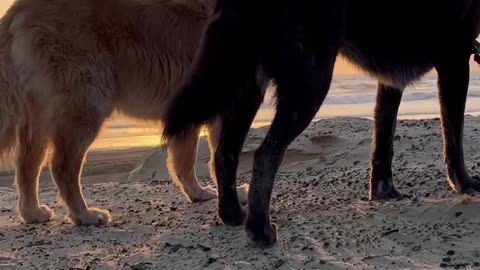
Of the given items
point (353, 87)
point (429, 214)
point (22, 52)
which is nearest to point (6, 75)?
point (22, 52)

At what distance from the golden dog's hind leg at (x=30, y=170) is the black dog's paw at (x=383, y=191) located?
85.0 inches

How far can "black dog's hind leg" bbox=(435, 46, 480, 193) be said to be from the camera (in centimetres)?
455

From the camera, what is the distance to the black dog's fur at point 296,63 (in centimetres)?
376

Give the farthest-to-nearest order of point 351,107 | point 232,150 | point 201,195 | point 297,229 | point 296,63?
1. point 351,107
2. point 201,195
3. point 232,150
4. point 297,229
5. point 296,63

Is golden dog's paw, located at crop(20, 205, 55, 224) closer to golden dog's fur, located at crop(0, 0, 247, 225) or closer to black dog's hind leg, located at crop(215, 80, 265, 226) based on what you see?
golden dog's fur, located at crop(0, 0, 247, 225)

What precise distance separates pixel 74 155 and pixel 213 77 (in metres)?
1.27

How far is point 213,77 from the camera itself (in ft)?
13.0

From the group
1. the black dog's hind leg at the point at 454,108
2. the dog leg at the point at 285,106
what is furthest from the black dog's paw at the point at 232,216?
the black dog's hind leg at the point at 454,108

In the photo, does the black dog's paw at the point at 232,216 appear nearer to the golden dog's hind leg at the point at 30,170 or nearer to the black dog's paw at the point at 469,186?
the golden dog's hind leg at the point at 30,170

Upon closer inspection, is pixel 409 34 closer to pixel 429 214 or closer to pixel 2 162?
pixel 429 214

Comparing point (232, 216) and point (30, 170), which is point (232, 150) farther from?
point (30, 170)

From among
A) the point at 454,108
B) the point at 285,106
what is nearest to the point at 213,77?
the point at 285,106

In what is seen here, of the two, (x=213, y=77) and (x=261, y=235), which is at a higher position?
(x=213, y=77)

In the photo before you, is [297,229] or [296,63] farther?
[297,229]
